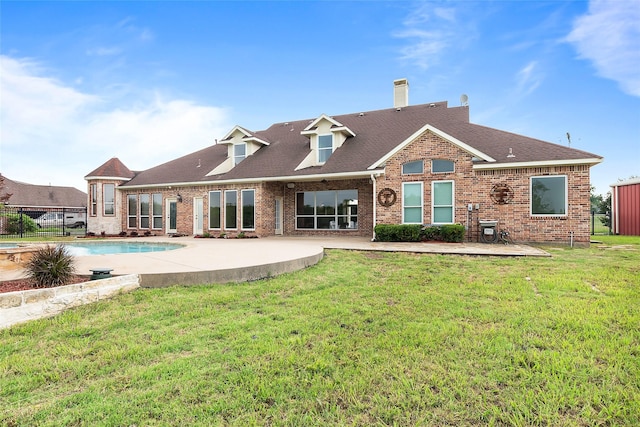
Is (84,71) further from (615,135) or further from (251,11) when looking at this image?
(615,135)

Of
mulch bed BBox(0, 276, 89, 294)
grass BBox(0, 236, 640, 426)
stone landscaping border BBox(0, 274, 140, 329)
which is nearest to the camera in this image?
grass BBox(0, 236, 640, 426)

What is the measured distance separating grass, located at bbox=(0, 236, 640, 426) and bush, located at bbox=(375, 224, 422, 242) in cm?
785

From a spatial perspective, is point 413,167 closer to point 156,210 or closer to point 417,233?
point 417,233

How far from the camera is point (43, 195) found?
127 ft

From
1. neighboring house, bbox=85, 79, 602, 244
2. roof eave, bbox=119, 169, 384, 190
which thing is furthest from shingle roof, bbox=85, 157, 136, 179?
roof eave, bbox=119, 169, 384, 190

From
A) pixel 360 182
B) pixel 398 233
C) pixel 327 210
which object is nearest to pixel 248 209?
pixel 327 210

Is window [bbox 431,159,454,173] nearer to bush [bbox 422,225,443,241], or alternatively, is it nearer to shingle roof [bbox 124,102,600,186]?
shingle roof [bbox 124,102,600,186]

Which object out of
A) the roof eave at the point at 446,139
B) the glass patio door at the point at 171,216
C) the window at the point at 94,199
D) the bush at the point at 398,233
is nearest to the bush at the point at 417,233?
the bush at the point at 398,233

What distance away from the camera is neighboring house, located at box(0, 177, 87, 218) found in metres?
35.5

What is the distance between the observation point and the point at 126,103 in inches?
685

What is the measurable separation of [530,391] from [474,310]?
2005 millimetres

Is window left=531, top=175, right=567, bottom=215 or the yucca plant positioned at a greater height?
window left=531, top=175, right=567, bottom=215

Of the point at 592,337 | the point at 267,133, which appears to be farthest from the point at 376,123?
the point at 592,337

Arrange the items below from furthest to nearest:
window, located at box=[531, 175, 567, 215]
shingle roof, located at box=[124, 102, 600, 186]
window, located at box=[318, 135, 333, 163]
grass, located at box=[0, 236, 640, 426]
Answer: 1. window, located at box=[318, 135, 333, 163]
2. shingle roof, located at box=[124, 102, 600, 186]
3. window, located at box=[531, 175, 567, 215]
4. grass, located at box=[0, 236, 640, 426]
